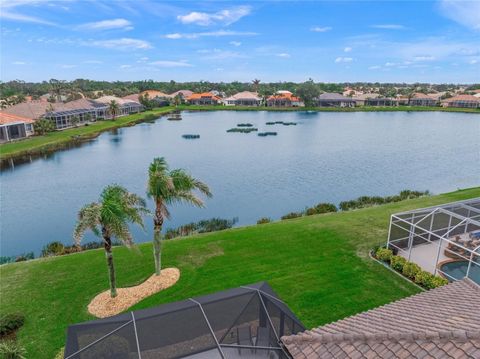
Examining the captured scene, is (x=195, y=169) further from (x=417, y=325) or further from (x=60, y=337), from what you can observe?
(x=417, y=325)

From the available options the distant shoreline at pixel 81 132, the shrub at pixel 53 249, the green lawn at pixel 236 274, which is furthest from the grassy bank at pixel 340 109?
the shrub at pixel 53 249

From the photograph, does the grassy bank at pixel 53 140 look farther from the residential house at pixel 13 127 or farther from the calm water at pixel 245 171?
the calm water at pixel 245 171

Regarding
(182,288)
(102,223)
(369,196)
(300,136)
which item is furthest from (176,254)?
(300,136)

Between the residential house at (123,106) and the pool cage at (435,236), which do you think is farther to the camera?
the residential house at (123,106)

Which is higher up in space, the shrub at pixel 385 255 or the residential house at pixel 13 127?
the residential house at pixel 13 127

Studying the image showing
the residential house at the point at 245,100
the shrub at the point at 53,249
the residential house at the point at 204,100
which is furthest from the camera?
the residential house at the point at 204,100

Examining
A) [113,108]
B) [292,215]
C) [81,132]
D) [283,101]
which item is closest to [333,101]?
[283,101]

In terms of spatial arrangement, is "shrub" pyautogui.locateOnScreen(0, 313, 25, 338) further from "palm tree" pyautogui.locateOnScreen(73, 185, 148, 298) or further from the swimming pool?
the swimming pool
